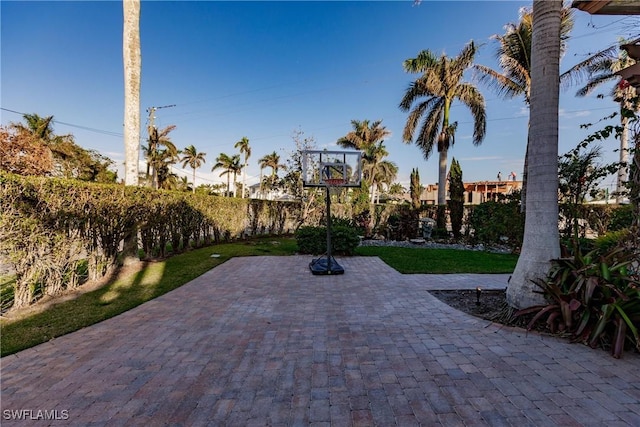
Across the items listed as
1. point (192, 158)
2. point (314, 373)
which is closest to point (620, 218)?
point (314, 373)

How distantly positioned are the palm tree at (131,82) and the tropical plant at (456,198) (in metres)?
12.7

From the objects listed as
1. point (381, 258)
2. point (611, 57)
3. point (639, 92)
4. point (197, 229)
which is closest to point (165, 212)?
point (197, 229)

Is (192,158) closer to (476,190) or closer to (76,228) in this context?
(476,190)

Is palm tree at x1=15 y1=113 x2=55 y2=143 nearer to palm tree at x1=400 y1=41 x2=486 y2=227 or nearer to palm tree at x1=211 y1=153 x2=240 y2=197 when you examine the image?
palm tree at x1=400 y1=41 x2=486 y2=227

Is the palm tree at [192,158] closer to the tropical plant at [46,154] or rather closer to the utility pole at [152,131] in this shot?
the utility pole at [152,131]

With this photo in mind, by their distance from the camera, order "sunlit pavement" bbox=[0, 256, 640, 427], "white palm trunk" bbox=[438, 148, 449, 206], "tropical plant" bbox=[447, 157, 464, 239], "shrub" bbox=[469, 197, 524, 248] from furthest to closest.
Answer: "white palm trunk" bbox=[438, 148, 449, 206] < "tropical plant" bbox=[447, 157, 464, 239] < "shrub" bbox=[469, 197, 524, 248] < "sunlit pavement" bbox=[0, 256, 640, 427]

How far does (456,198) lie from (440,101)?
594 centimetres

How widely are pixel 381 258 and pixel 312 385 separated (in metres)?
6.52

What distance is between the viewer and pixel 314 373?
8.41ft

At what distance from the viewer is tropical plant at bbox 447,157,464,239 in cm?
1360

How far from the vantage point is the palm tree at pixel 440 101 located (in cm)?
1519

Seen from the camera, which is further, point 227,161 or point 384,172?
point 227,161

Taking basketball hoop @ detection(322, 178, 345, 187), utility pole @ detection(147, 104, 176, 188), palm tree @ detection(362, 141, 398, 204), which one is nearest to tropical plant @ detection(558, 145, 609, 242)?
basketball hoop @ detection(322, 178, 345, 187)

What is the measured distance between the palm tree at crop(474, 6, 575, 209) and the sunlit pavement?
9.25 m
